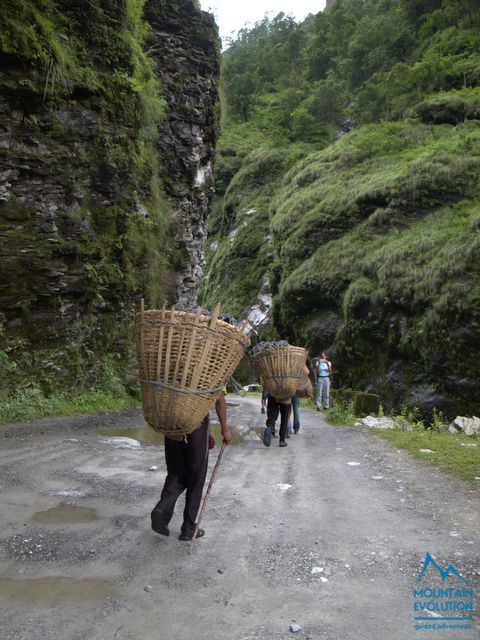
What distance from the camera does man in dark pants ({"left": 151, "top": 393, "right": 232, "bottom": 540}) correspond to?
4.17 meters

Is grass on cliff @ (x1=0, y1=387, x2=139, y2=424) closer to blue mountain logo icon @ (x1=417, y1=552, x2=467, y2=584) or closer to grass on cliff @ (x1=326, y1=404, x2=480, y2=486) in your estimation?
grass on cliff @ (x1=326, y1=404, x2=480, y2=486)

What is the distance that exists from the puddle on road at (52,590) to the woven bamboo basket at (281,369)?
18.2 feet

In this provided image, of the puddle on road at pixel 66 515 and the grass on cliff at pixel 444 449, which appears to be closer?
the puddle on road at pixel 66 515

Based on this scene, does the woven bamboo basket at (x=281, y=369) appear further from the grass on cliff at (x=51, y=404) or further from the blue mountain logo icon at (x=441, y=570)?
the grass on cliff at (x=51, y=404)

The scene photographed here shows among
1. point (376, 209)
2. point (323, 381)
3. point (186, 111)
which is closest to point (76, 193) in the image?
point (323, 381)

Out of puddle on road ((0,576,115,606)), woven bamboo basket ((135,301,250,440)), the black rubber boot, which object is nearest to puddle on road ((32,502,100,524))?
the black rubber boot

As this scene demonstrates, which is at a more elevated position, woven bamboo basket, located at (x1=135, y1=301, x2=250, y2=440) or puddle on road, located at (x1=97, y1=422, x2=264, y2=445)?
woven bamboo basket, located at (x1=135, y1=301, x2=250, y2=440)

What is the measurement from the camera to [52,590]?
3.23 meters

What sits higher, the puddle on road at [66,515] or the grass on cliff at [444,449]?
the puddle on road at [66,515]

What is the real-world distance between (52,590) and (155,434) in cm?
693

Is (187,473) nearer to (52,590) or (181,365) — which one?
(181,365)

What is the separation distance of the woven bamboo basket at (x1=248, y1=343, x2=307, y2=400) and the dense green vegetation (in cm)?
987

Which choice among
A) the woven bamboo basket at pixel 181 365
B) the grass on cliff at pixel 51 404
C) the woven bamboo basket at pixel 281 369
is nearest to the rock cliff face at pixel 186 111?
the grass on cliff at pixel 51 404

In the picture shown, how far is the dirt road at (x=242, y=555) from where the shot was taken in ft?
9.52
